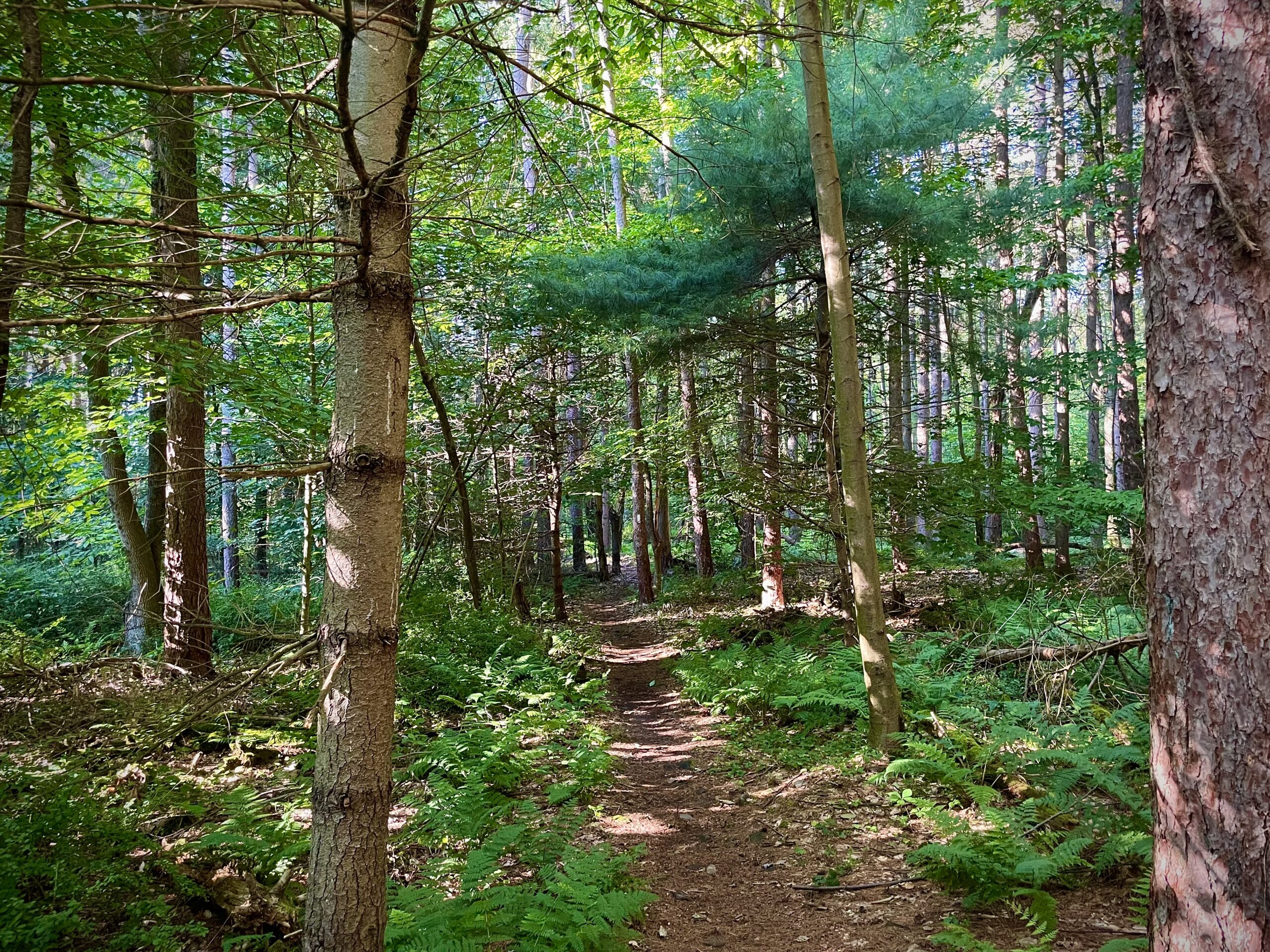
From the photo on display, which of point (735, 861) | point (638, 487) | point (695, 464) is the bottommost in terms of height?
point (735, 861)

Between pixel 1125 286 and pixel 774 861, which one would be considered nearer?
pixel 774 861

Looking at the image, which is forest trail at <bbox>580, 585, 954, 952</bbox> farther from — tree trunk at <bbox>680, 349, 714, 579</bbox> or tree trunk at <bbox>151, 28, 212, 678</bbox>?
tree trunk at <bbox>680, 349, 714, 579</bbox>

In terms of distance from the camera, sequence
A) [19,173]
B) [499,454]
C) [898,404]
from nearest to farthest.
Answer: [19,173] < [898,404] < [499,454]

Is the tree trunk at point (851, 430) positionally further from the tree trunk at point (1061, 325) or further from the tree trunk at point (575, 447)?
the tree trunk at point (575, 447)

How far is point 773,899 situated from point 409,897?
7.39 ft

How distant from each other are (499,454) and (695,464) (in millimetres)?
3596

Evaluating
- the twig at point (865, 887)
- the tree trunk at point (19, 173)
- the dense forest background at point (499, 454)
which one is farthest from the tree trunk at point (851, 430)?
the tree trunk at point (19, 173)

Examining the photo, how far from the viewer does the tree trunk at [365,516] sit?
2.13 metres

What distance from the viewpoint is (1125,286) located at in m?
12.9

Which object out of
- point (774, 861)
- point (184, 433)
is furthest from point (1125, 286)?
point (184, 433)

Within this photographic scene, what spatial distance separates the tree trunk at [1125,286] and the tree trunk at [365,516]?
10770 mm

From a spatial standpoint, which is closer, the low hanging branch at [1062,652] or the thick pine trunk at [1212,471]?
the thick pine trunk at [1212,471]

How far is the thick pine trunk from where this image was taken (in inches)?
88.5

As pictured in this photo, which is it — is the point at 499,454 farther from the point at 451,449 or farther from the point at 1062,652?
the point at 1062,652
